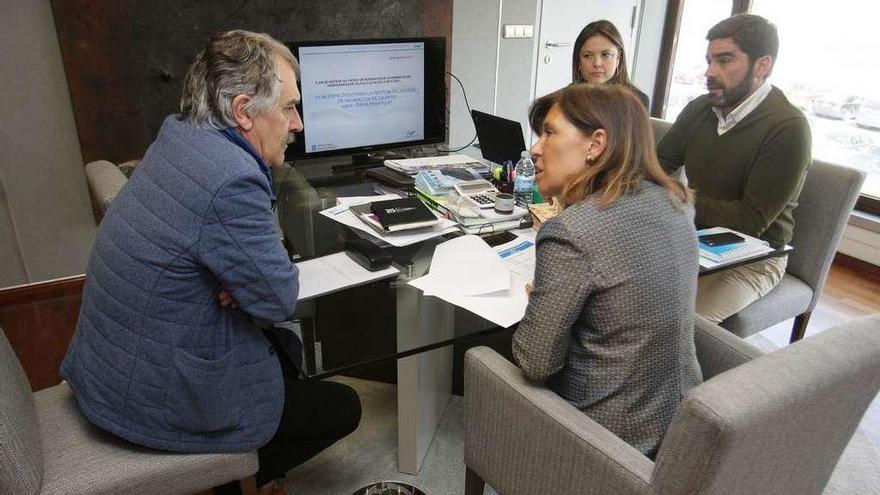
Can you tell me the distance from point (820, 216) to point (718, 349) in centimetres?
91

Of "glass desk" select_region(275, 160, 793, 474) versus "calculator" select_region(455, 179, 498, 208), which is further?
"calculator" select_region(455, 179, 498, 208)

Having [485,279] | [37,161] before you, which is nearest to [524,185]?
[485,279]

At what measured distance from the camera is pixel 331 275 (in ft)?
4.58

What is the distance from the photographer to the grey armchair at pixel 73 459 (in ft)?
3.19

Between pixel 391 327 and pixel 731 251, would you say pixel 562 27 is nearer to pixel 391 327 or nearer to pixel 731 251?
pixel 731 251

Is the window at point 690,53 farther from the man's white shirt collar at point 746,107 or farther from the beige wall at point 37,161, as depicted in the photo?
the beige wall at point 37,161

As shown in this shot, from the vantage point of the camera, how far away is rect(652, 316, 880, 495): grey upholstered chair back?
0.79 meters

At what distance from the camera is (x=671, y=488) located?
88 centimetres

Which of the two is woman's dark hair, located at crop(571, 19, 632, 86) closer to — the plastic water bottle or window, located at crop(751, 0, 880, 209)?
the plastic water bottle

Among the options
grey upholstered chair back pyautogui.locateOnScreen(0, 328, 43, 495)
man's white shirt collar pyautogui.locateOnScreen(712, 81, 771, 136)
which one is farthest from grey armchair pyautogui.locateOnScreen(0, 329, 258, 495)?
man's white shirt collar pyautogui.locateOnScreen(712, 81, 771, 136)

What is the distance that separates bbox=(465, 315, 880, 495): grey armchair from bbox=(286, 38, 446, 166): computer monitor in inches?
51.1

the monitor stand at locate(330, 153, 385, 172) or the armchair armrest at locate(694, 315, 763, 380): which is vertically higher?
the monitor stand at locate(330, 153, 385, 172)

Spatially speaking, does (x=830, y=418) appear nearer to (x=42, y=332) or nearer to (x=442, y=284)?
(x=442, y=284)

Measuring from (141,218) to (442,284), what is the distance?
0.65 m
